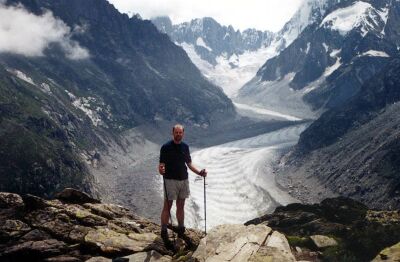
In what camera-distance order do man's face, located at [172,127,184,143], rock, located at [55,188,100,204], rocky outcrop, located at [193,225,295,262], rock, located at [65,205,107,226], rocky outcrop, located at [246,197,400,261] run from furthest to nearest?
1. rocky outcrop, located at [246,197,400,261]
2. rock, located at [55,188,100,204]
3. rock, located at [65,205,107,226]
4. man's face, located at [172,127,184,143]
5. rocky outcrop, located at [193,225,295,262]

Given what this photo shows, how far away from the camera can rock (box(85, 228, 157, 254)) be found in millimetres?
26578

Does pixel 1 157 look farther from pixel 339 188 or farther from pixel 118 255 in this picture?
pixel 118 255

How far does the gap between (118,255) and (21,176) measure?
179980 mm

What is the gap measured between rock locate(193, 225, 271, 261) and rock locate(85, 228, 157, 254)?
360 centimetres

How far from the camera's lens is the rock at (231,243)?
24312 millimetres

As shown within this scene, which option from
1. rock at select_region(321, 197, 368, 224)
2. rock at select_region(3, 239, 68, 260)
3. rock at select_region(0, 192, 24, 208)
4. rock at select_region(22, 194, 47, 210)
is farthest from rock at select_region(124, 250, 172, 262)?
rock at select_region(321, 197, 368, 224)

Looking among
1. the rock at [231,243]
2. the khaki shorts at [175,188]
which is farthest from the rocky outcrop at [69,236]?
the khaki shorts at [175,188]

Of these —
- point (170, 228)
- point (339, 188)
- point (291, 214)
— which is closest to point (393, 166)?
point (339, 188)

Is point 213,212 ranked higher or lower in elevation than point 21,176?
lower

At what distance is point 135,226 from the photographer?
103 feet

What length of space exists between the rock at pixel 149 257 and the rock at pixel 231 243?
5.70ft

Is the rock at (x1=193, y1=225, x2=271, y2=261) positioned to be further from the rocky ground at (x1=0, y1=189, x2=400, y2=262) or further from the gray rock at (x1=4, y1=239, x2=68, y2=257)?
the gray rock at (x1=4, y1=239, x2=68, y2=257)

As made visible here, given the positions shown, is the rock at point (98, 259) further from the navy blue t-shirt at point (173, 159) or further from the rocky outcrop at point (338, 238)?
the rocky outcrop at point (338, 238)

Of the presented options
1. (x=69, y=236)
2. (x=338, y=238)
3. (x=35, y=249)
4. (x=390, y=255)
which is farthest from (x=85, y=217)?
(x=338, y=238)
